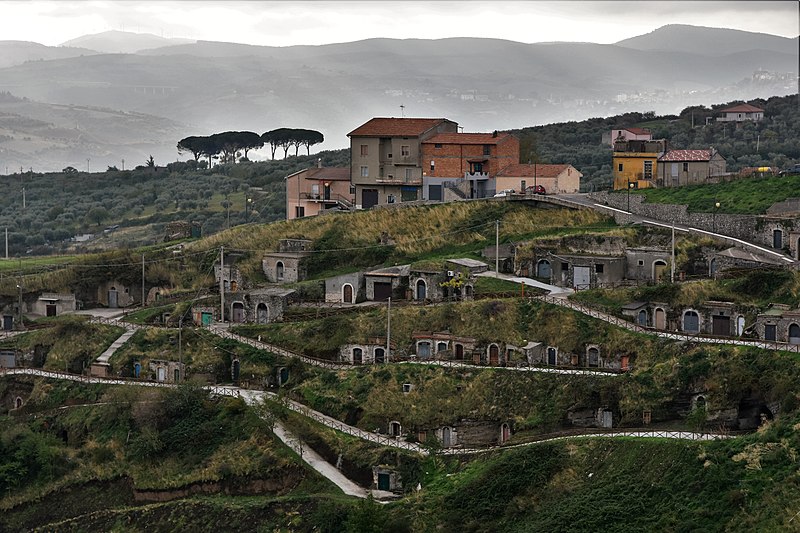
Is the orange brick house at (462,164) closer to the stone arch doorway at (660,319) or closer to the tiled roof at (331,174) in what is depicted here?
the tiled roof at (331,174)

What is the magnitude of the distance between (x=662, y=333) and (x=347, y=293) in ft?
61.9

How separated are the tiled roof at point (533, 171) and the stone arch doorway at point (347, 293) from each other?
1723cm

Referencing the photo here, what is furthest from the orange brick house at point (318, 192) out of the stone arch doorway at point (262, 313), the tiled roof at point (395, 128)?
the stone arch doorway at point (262, 313)

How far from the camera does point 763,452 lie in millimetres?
45406

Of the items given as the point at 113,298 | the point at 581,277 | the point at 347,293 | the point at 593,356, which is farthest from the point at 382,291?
the point at 113,298

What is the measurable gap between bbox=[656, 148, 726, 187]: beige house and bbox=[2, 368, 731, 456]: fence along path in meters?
32.8

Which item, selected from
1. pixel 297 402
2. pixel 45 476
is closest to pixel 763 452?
pixel 297 402

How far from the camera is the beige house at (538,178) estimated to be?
83.5m

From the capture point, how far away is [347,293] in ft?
233

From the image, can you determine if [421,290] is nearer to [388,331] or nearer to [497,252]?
[497,252]

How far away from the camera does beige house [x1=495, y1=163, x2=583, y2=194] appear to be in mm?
83500

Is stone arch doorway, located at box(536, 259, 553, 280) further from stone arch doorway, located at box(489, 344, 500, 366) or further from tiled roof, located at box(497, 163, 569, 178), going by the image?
tiled roof, located at box(497, 163, 569, 178)

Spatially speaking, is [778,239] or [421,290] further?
[421,290]

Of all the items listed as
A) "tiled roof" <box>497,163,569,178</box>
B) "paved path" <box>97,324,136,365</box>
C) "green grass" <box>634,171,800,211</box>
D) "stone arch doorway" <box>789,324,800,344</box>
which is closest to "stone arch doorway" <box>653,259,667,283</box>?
"green grass" <box>634,171,800,211</box>
